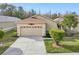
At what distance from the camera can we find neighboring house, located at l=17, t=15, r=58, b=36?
268 inches

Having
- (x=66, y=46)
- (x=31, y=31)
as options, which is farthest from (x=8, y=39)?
(x=66, y=46)

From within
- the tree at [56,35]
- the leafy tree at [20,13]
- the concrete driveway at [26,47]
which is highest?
the leafy tree at [20,13]

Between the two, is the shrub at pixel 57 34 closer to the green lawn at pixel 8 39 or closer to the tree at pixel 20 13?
the tree at pixel 20 13

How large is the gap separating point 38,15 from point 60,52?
0.72 metres

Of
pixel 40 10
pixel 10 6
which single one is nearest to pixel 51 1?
pixel 40 10

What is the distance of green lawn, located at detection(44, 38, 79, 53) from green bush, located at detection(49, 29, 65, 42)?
91 mm

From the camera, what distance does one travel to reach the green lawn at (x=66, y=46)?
6.83m

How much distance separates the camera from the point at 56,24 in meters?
6.80

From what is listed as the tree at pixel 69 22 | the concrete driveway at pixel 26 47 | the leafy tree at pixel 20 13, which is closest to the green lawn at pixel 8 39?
the concrete driveway at pixel 26 47

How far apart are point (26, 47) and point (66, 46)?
663 millimetres

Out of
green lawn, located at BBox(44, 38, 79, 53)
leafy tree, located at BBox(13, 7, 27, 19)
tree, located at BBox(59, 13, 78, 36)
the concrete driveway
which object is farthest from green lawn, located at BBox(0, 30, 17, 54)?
tree, located at BBox(59, 13, 78, 36)

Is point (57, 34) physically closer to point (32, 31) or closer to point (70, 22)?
point (70, 22)
